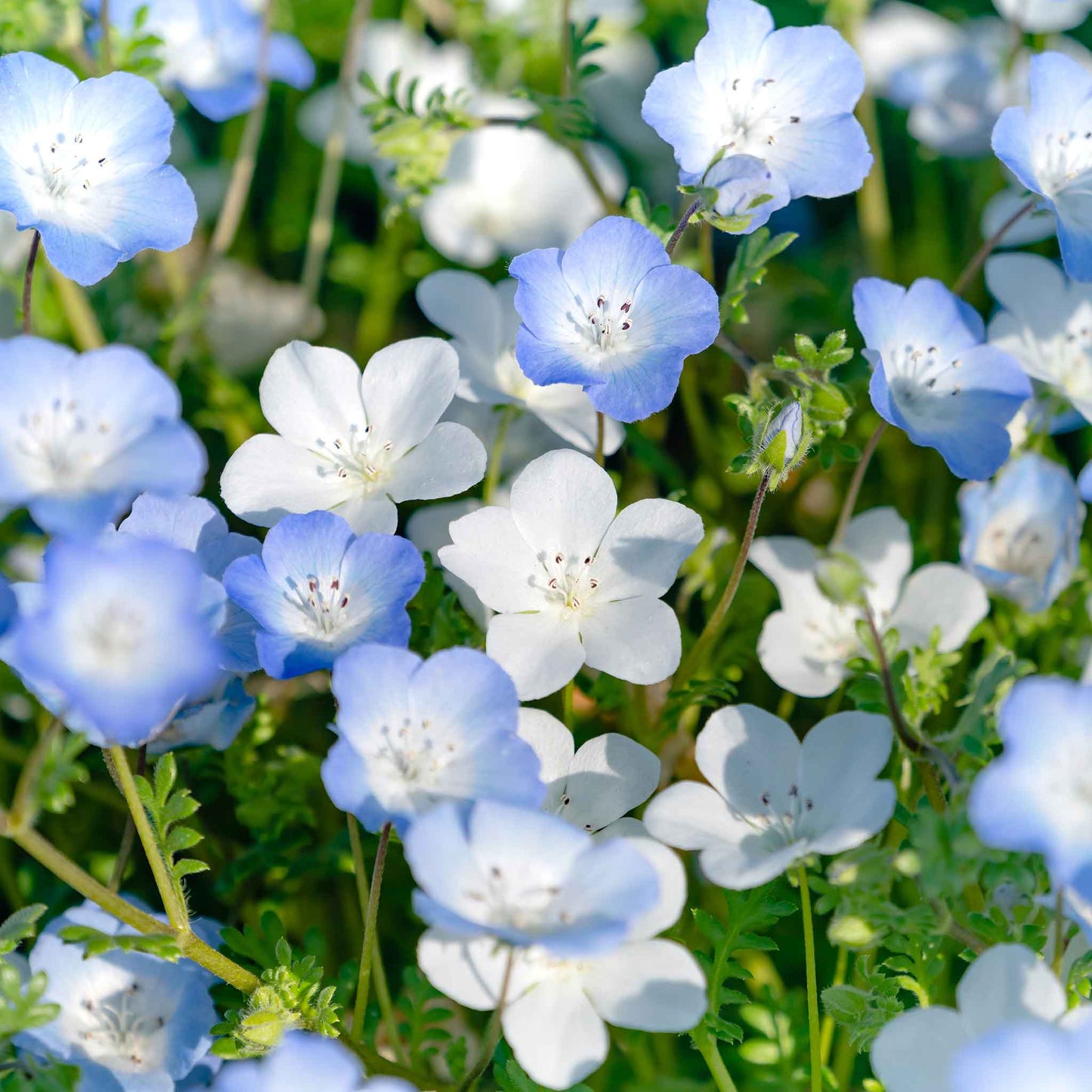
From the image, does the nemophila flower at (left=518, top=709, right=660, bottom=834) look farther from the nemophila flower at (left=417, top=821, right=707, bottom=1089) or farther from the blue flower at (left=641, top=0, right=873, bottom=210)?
the blue flower at (left=641, top=0, right=873, bottom=210)

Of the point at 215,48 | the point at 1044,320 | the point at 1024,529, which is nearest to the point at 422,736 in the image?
the point at 1024,529

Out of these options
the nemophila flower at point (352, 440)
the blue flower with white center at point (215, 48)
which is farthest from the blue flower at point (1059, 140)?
the blue flower with white center at point (215, 48)

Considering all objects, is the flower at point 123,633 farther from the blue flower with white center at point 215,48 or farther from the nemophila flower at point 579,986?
the blue flower with white center at point 215,48

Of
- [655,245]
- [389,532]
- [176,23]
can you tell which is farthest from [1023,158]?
[176,23]

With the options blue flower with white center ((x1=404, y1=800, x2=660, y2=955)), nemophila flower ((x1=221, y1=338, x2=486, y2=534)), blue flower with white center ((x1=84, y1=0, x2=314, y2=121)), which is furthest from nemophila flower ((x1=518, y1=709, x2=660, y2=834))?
blue flower with white center ((x1=84, y1=0, x2=314, y2=121))

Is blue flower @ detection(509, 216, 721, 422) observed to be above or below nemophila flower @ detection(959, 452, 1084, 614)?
above

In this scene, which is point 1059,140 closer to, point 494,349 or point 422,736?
point 494,349

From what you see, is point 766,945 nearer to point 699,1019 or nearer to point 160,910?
point 699,1019
